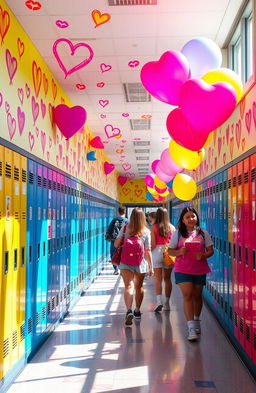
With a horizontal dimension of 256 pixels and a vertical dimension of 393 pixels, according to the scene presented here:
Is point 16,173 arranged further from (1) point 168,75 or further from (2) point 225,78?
(2) point 225,78

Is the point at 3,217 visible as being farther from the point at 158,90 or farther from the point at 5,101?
the point at 158,90

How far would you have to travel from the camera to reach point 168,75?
363 cm

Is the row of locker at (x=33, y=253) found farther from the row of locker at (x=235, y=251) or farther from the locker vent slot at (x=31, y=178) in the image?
the row of locker at (x=235, y=251)

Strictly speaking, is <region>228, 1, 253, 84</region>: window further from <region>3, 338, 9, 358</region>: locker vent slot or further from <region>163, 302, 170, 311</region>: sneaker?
<region>163, 302, 170, 311</region>: sneaker

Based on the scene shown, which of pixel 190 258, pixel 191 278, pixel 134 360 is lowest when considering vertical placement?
pixel 134 360

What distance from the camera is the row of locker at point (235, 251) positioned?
3.84 meters

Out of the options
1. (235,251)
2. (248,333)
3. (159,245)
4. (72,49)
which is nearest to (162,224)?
(159,245)

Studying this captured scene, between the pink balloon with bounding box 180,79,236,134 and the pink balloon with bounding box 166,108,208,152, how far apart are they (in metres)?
0.38

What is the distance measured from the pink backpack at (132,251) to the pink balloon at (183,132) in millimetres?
1728

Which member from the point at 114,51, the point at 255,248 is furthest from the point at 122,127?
the point at 255,248

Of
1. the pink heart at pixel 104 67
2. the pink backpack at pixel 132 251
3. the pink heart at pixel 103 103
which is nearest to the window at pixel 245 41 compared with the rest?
the pink heart at pixel 104 67

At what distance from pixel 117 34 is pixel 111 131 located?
477 centimetres

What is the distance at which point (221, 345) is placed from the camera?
15.5 feet

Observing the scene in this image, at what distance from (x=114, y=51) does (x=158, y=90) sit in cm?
169
